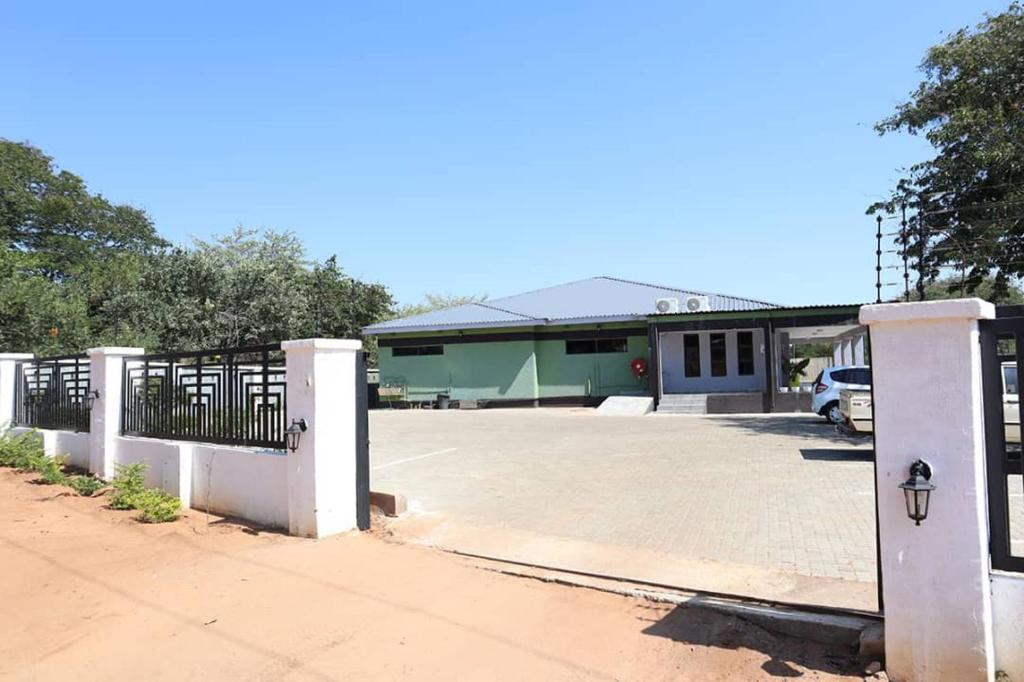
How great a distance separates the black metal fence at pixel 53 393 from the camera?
34.4 feet

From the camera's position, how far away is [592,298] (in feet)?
99.6

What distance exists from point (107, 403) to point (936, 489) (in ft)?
32.9

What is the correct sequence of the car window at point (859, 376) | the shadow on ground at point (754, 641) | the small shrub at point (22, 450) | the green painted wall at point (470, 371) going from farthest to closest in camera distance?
the green painted wall at point (470, 371) → the car window at point (859, 376) → the small shrub at point (22, 450) → the shadow on ground at point (754, 641)

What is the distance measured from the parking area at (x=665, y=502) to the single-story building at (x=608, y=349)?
7.51m

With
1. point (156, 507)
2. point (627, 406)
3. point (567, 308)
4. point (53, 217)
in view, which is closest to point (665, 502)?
point (156, 507)

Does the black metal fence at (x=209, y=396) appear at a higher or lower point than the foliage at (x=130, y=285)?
lower

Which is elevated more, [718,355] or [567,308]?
[567,308]

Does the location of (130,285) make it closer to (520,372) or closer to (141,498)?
(520,372)

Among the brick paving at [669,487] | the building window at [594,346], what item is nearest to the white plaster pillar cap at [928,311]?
the brick paving at [669,487]

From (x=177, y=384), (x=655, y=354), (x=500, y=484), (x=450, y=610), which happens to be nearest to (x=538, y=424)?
(x=655, y=354)

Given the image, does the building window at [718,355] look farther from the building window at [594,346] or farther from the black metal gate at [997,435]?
Answer: the black metal gate at [997,435]

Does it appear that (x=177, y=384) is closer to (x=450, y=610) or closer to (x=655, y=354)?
(x=450, y=610)

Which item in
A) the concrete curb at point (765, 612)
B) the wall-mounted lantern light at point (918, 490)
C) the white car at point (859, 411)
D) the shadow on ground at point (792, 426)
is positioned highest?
the wall-mounted lantern light at point (918, 490)

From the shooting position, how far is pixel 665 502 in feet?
26.1
